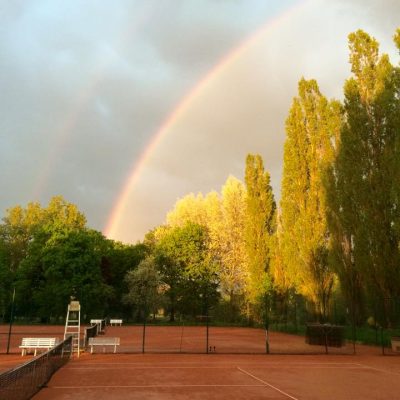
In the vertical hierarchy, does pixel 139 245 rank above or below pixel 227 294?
above

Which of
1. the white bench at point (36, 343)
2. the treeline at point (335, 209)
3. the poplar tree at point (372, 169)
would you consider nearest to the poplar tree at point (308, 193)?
the treeline at point (335, 209)

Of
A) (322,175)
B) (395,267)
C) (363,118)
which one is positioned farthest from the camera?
(322,175)

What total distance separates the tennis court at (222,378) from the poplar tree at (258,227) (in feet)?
70.9

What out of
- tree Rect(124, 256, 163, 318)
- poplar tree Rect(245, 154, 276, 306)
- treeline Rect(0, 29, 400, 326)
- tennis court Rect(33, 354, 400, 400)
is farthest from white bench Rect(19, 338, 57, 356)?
tree Rect(124, 256, 163, 318)

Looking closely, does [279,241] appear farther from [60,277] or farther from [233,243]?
[60,277]

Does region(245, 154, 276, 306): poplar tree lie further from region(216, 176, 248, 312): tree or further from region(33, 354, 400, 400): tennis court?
region(33, 354, 400, 400): tennis court

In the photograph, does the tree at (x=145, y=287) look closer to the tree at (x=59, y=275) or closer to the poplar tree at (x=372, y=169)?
the tree at (x=59, y=275)

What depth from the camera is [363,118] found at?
22672mm

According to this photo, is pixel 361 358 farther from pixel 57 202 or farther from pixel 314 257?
pixel 57 202

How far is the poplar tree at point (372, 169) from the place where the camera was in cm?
2066

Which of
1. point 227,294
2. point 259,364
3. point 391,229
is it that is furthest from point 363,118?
point 227,294

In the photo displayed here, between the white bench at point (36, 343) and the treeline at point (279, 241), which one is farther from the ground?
the treeline at point (279, 241)

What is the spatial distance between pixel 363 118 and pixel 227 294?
96.7 feet

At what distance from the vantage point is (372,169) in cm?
2212
